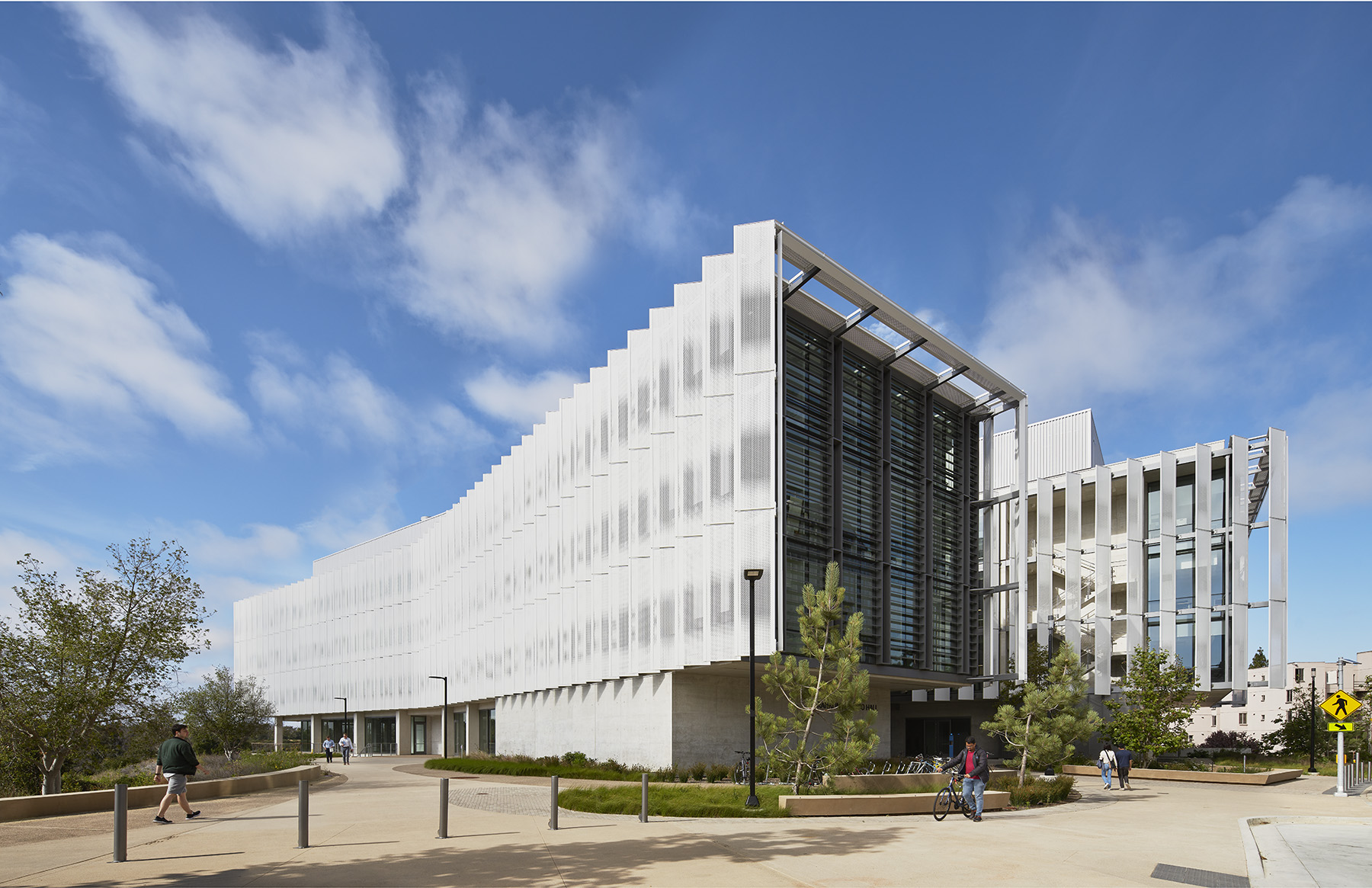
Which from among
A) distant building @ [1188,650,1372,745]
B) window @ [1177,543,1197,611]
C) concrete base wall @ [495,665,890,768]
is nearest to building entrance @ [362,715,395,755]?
concrete base wall @ [495,665,890,768]

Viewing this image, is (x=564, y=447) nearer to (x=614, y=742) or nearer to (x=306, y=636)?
(x=614, y=742)

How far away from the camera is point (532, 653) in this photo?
1768 inches

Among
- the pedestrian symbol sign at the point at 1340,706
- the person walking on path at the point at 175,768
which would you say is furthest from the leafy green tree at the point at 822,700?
the pedestrian symbol sign at the point at 1340,706

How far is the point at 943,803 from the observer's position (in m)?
18.3

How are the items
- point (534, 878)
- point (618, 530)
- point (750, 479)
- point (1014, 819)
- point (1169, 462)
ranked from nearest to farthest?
point (534, 878)
point (1014, 819)
point (750, 479)
point (618, 530)
point (1169, 462)

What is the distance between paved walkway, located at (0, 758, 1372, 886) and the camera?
11234 millimetres

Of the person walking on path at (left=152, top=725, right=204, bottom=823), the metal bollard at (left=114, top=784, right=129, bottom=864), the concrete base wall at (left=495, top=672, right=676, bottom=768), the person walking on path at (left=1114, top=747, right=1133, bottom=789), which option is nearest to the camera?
the metal bollard at (left=114, top=784, right=129, bottom=864)

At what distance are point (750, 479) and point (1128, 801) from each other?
13.3 metres

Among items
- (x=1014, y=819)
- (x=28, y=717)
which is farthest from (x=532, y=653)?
(x=1014, y=819)

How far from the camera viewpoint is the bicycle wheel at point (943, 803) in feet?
59.3

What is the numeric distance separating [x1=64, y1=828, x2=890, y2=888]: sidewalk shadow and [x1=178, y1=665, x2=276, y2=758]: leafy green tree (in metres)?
49.3

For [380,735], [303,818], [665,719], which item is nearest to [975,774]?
[303,818]

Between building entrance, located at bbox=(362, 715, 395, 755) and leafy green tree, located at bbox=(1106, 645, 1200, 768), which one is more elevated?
leafy green tree, located at bbox=(1106, 645, 1200, 768)

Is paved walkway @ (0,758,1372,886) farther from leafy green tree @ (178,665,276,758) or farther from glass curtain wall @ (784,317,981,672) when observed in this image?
leafy green tree @ (178,665,276,758)
